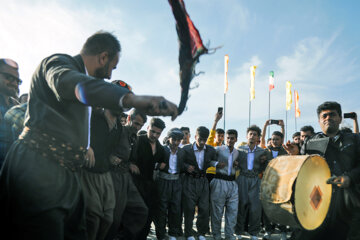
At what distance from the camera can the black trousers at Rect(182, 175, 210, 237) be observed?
555 centimetres

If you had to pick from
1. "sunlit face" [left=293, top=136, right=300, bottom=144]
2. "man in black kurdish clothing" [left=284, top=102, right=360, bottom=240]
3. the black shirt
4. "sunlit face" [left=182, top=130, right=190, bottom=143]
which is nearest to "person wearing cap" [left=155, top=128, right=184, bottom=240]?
the black shirt

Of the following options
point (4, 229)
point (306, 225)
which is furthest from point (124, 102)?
point (306, 225)

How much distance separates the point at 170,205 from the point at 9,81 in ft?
11.7

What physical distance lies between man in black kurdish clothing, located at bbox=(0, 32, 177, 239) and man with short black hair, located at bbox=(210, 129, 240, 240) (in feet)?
14.2

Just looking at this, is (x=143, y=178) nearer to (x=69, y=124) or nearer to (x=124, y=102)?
(x=69, y=124)

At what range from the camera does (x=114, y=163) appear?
3.68 m

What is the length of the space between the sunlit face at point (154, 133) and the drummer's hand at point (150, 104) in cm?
368

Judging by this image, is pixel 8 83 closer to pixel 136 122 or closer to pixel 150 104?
pixel 136 122

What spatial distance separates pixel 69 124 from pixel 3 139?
1883 mm

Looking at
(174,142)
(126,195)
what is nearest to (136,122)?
(174,142)

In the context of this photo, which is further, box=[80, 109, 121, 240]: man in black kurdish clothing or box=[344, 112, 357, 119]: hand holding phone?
box=[344, 112, 357, 119]: hand holding phone

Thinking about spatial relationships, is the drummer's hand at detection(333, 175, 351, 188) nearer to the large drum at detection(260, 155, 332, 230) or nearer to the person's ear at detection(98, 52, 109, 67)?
the large drum at detection(260, 155, 332, 230)

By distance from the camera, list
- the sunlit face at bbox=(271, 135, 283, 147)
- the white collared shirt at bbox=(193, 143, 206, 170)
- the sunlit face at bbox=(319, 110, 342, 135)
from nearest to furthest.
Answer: the sunlit face at bbox=(319, 110, 342, 135)
the white collared shirt at bbox=(193, 143, 206, 170)
the sunlit face at bbox=(271, 135, 283, 147)

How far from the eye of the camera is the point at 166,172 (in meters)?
5.57
